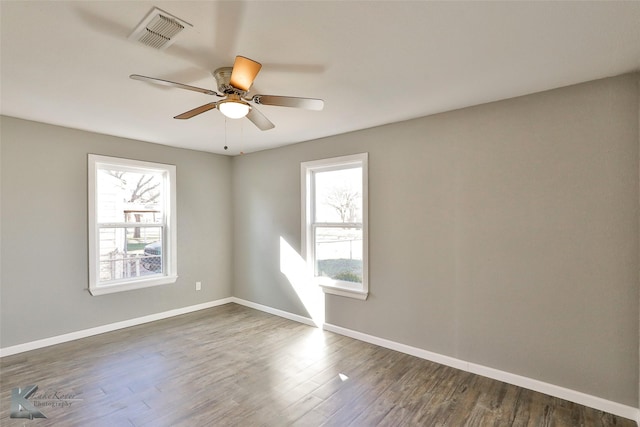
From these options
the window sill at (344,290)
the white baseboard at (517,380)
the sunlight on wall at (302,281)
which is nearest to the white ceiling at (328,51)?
the window sill at (344,290)

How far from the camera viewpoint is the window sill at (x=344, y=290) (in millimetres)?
3707

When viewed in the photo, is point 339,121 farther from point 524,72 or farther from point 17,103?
point 17,103

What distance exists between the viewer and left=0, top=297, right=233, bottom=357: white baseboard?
3340 mm

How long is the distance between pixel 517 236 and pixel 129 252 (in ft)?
15.1

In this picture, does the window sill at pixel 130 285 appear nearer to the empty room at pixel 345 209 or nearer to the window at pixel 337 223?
the empty room at pixel 345 209

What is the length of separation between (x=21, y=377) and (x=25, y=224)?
5.10ft

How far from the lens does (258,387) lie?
8.86 feet

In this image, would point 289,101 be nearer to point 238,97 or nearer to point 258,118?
point 238,97

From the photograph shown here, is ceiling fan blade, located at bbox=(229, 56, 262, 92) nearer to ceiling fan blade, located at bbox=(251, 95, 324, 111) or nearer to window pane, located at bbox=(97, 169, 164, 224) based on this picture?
ceiling fan blade, located at bbox=(251, 95, 324, 111)

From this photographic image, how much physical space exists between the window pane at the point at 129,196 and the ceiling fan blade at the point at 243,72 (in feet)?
10.1

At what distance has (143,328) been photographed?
4121mm

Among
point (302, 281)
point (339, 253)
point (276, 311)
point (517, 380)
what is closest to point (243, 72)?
point (339, 253)

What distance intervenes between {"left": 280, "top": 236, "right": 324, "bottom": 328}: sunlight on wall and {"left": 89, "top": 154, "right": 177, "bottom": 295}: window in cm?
165

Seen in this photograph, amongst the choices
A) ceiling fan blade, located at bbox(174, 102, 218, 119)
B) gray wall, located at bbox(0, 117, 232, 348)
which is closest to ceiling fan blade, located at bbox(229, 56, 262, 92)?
ceiling fan blade, located at bbox(174, 102, 218, 119)
